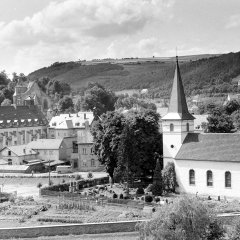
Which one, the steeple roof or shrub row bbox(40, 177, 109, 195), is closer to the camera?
the steeple roof

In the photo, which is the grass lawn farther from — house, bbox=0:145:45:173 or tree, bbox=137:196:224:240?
house, bbox=0:145:45:173

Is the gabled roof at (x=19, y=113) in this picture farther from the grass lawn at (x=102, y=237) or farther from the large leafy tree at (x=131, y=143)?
the grass lawn at (x=102, y=237)

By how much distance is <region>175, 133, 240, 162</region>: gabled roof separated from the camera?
55062mm

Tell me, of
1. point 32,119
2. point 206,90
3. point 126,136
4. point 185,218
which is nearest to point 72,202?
point 126,136

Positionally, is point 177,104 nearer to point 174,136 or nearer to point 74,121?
point 174,136

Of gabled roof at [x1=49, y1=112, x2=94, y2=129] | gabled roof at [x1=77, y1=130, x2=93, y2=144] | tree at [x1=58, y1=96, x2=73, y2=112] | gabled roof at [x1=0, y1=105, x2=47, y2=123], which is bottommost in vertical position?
gabled roof at [x1=77, y1=130, x2=93, y2=144]

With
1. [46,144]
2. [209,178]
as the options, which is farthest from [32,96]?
[209,178]

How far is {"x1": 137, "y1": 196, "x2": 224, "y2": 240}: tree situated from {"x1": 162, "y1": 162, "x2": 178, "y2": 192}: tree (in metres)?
22.3

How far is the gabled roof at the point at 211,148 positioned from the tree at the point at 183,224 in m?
19.3

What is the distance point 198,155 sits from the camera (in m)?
56.8

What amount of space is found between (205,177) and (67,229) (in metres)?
18.1

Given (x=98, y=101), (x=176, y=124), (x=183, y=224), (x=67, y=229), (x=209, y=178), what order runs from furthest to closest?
(x=98, y=101), (x=176, y=124), (x=209, y=178), (x=67, y=229), (x=183, y=224)

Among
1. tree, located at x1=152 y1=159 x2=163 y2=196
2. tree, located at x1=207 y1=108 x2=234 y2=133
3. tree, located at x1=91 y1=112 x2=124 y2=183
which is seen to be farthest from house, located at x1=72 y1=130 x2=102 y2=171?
tree, located at x1=152 y1=159 x2=163 y2=196

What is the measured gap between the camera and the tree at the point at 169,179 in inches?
2299
